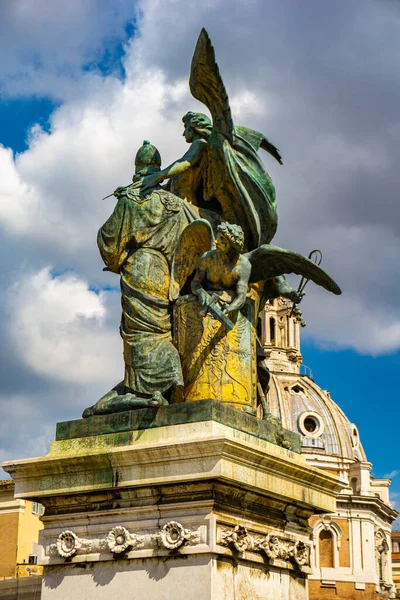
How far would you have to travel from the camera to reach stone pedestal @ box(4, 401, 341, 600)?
25.6 ft

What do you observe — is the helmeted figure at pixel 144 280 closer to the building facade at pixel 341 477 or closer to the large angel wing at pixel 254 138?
the large angel wing at pixel 254 138

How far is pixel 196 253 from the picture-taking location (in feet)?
30.7

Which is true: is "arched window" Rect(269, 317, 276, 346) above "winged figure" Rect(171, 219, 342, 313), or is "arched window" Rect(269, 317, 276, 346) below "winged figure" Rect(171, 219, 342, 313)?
above

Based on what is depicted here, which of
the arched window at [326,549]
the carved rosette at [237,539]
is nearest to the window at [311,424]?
the arched window at [326,549]

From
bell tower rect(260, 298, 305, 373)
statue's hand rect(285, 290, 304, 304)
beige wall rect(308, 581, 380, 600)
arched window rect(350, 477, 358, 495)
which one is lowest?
statue's hand rect(285, 290, 304, 304)

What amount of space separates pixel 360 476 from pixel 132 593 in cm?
9969

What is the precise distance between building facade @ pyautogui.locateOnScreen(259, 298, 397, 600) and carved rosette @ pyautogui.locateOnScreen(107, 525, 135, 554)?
76687 millimetres

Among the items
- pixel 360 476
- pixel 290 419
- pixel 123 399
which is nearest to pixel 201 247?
pixel 123 399

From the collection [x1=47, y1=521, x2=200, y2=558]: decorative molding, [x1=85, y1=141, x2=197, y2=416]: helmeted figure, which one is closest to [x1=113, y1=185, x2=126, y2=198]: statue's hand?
[x1=85, y1=141, x2=197, y2=416]: helmeted figure

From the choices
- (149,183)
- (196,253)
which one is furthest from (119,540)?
(149,183)

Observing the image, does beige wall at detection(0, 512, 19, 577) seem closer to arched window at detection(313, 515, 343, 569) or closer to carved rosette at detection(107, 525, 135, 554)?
carved rosette at detection(107, 525, 135, 554)

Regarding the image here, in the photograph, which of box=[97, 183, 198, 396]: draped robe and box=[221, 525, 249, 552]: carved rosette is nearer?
box=[221, 525, 249, 552]: carved rosette

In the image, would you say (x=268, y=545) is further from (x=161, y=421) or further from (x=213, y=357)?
(x=213, y=357)

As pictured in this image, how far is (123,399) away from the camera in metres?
8.66
